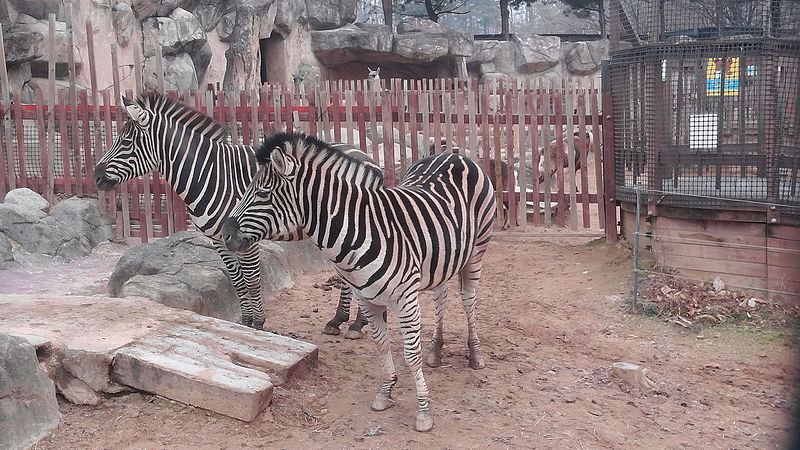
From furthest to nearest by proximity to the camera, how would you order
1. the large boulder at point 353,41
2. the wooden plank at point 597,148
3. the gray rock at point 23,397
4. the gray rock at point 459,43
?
the gray rock at point 459,43, the large boulder at point 353,41, the wooden plank at point 597,148, the gray rock at point 23,397

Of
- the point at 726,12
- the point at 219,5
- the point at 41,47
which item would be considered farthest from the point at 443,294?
the point at 219,5

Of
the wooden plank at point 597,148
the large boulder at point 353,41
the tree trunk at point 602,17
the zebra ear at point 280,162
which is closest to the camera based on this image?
the zebra ear at point 280,162

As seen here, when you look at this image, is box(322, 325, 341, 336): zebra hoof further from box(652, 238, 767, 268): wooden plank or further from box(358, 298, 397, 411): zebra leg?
box(652, 238, 767, 268): wooden plank

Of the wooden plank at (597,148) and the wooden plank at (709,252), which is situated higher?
the wooden plank at (597,148)

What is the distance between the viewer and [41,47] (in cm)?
1545

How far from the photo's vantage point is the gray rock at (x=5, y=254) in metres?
8.05

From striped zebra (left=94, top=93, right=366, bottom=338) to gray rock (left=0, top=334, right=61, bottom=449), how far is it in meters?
2.00

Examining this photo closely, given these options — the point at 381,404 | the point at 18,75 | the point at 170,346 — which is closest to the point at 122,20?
the point at 18,75

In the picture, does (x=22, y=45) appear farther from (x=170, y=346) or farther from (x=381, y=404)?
(x=381, y=404)

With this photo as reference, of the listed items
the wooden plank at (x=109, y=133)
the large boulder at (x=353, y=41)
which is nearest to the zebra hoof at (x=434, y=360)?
the wooden plank at (x=109, y=133)

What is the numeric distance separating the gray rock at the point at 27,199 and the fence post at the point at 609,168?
700cm

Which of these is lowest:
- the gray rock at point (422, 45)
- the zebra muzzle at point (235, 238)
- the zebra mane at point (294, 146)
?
the zebra muzzle at point (235, 238)

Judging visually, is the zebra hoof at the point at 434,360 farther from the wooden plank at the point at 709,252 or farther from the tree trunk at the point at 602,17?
the tree trunk at the point at 602,17

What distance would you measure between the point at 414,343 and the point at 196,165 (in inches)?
102
